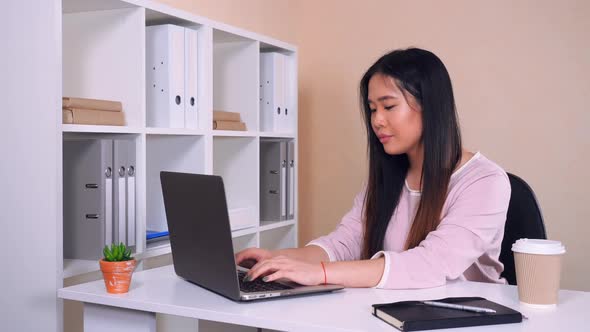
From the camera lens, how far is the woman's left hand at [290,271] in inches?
56.3

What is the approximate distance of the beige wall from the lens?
9.31 ft

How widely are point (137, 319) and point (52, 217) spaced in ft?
1.24

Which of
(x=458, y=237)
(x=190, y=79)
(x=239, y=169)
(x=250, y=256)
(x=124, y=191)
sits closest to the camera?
(x=458, y=237)

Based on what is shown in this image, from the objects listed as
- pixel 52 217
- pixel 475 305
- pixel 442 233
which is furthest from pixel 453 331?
pixel 52 217

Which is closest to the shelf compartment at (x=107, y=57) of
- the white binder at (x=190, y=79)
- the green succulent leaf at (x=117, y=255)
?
the white binder at (x=190, y=79)

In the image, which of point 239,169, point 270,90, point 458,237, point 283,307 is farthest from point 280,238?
point 283,307

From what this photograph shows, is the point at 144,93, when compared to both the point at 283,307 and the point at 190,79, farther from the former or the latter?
the point at 283,307

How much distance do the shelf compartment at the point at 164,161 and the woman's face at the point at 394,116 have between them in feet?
2.09

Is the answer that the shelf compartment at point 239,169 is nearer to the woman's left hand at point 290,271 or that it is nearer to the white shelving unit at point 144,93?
the white shelving unit at point 144,93

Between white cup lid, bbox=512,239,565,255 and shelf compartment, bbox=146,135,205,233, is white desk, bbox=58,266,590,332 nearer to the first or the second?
white cup lid, bbox=512,239,565,255

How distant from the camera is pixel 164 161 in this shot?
226 cm

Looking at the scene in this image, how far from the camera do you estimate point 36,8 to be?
5.37 feet

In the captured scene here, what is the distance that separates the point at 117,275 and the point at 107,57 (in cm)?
79

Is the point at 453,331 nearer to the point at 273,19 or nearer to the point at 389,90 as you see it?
the point at 389,90
